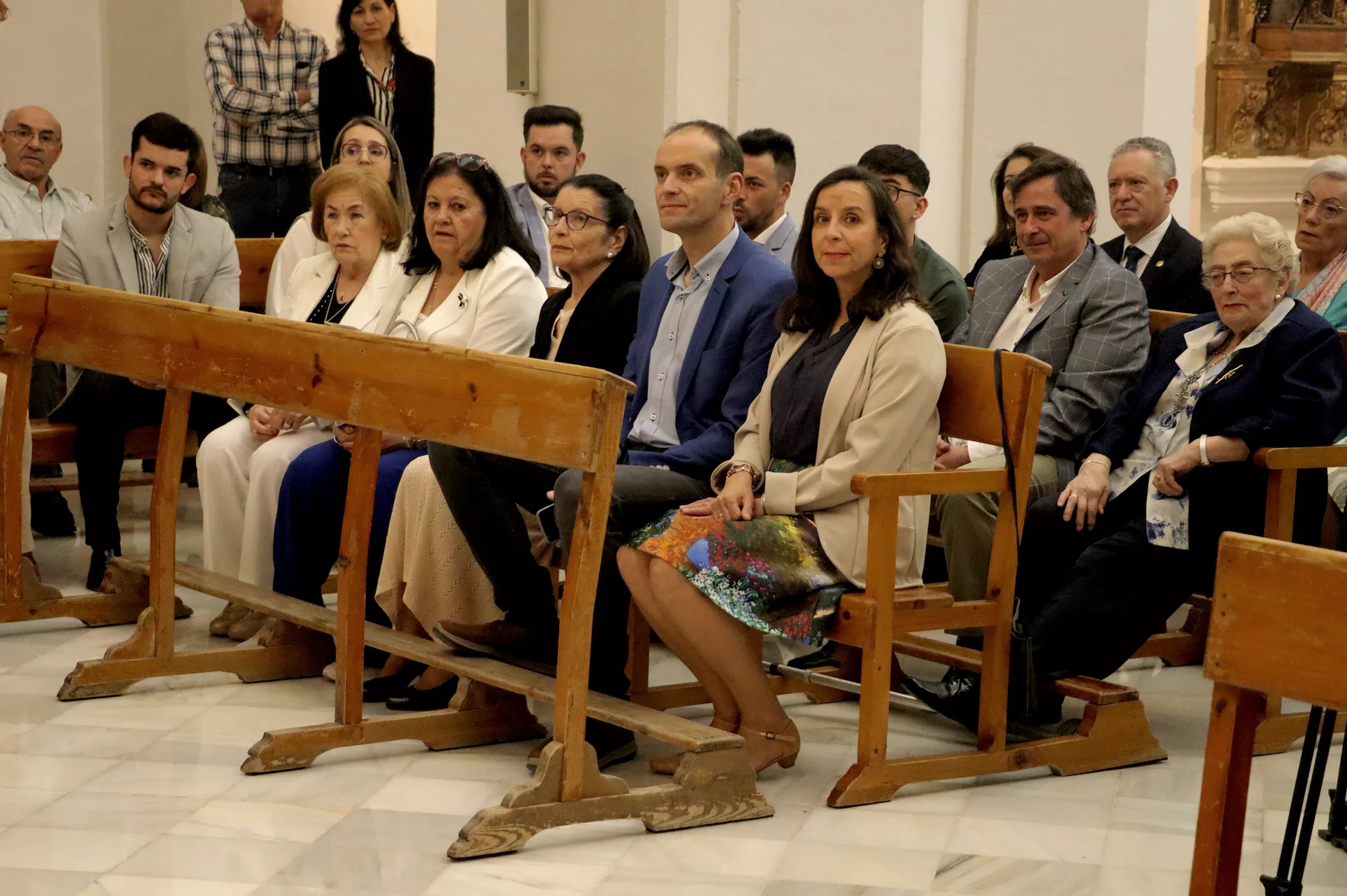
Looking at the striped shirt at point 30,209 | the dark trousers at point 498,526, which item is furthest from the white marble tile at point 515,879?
the striped shirt at point 30,209

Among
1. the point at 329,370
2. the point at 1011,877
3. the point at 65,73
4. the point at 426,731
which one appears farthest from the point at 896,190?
the point at 65,73

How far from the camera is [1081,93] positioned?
19.9ft

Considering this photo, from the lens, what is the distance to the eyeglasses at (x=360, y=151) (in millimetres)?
5449

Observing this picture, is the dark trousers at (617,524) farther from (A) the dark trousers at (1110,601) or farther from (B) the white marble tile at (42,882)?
(B) the white marble tile at (42,882)

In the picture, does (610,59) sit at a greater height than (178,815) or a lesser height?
greater

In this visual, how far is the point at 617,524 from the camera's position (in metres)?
3.64

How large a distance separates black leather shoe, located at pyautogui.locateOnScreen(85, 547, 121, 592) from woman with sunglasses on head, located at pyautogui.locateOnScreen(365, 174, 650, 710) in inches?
54.3

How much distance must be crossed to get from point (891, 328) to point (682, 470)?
0.58 metres

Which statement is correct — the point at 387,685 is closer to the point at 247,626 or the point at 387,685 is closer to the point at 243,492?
the point at 247,626

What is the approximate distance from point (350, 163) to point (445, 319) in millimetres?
1025

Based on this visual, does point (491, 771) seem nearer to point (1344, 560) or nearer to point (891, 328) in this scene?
point (891, 328)

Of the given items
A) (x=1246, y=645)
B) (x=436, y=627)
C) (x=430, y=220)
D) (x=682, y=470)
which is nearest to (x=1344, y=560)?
(x=1246, y=645)

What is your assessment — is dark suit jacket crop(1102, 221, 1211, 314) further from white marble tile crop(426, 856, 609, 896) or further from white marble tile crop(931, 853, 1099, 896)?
white marble tile crop(426, 856, 609, 896)

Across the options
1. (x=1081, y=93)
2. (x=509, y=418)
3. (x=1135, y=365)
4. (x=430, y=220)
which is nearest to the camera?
(x=509, y=418)
